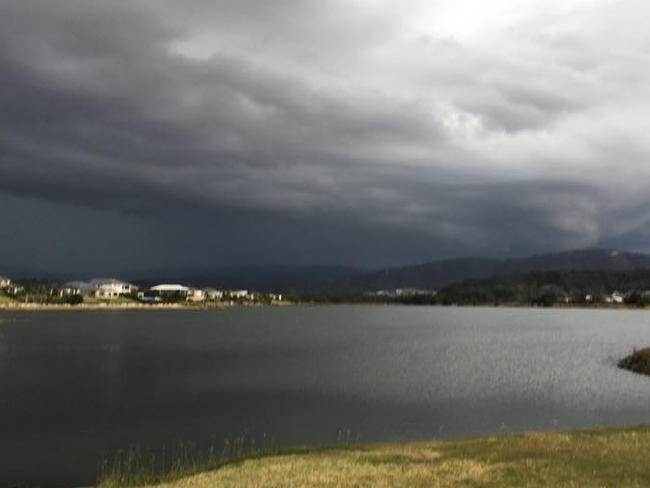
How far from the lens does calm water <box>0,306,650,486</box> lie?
52.2 metres

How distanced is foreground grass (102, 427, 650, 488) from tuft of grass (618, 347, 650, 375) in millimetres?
66126

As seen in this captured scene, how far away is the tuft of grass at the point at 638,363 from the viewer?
98.5m

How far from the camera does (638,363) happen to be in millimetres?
101688

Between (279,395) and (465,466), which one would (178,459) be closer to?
(465,466)

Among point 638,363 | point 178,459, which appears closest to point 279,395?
point 178,459

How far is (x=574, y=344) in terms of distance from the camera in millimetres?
150000

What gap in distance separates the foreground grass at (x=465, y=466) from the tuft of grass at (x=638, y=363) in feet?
217

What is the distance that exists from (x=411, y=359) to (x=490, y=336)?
71434 millimetres

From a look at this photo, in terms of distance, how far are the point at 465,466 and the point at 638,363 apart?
273ft

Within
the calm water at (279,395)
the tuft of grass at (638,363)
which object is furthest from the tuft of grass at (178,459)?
the tuft of grass at (638,363)

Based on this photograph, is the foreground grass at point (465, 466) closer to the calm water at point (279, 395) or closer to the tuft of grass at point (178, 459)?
the tuft of grass at point (178, 459)

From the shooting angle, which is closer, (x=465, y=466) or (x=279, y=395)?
(x=465, y=466)

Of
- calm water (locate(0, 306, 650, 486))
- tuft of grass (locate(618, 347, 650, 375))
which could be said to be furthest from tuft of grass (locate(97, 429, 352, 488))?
tuft of grass (locate(618, 347, 650, 375))

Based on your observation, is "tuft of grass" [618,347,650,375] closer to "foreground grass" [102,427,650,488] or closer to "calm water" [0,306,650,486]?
"calm water" [0,306,650,486]
